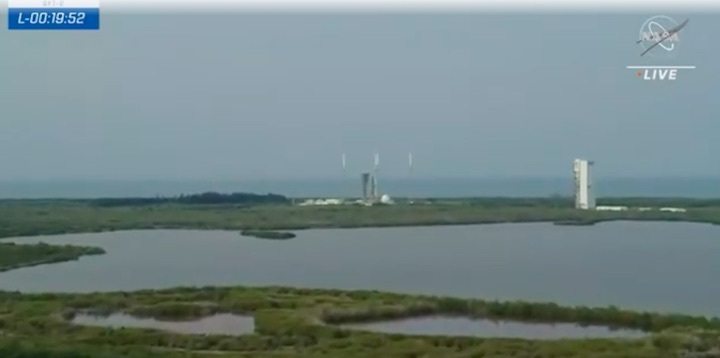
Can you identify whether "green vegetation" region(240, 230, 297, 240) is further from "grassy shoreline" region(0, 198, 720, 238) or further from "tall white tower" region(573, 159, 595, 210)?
"tall white tower" region(573, 159, 595, 210)

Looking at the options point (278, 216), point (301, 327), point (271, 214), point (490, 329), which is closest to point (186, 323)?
point (301, 327)

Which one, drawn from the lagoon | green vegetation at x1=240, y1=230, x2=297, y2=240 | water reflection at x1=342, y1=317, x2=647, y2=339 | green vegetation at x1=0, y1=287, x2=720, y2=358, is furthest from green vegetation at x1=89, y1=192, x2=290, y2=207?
water reflection at x1=342, y1=317, x2=647, y2=339

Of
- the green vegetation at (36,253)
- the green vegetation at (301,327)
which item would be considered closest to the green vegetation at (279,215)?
the green vegetation at (36,253)

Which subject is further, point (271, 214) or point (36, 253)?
point (271, 214)

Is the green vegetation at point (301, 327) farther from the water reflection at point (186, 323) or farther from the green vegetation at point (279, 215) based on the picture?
the green vegetation at point (279, 215)

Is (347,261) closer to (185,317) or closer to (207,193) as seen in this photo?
(185,317)

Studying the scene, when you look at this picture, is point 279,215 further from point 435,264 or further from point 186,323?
point 186,323
